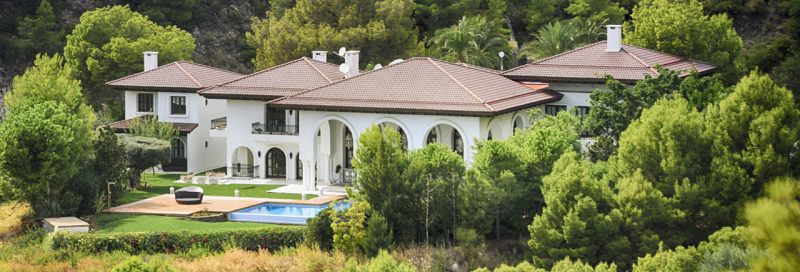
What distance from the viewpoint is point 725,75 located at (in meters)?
56.6

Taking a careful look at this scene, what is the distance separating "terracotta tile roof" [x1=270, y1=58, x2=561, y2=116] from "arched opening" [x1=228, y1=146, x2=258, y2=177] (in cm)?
431

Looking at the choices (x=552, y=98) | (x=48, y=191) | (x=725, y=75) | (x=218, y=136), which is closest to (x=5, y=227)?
(x=48, y=191)

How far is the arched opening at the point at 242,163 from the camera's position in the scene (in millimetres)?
54969

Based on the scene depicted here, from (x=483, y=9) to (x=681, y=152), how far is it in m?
41.0

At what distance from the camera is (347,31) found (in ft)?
233

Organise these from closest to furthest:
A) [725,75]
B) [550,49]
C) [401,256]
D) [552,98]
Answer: [401,256]
[552,98]
[725,75]
[550,49]

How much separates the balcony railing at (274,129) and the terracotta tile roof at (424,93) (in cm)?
248

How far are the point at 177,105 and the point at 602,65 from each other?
711 inches

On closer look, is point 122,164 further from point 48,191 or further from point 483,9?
point 483,9

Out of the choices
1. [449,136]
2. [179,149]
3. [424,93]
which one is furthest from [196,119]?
[449,136]

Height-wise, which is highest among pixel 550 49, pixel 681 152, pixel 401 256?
pixel 550 49

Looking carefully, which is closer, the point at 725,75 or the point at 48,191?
the point at 48,191

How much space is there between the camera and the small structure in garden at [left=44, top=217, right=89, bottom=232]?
42.8 m

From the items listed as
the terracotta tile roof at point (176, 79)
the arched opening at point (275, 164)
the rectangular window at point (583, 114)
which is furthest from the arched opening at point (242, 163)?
the rectangular window at point (583, 114)
